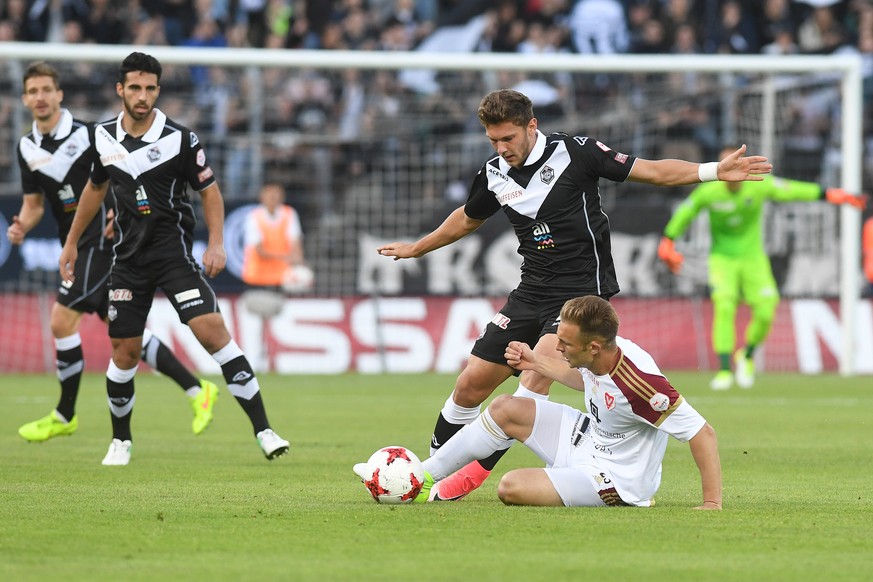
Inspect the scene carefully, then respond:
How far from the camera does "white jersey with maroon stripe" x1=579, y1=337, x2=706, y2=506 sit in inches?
251

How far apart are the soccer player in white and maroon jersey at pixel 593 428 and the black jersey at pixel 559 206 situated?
61cm

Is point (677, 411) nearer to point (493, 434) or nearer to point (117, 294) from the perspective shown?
point (493, 434)

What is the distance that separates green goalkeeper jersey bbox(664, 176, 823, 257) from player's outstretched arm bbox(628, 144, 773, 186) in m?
8.22

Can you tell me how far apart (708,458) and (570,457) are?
0.74m

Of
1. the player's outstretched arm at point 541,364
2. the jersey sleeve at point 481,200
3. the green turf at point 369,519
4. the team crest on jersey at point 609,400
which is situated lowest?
the green turf at point 369,519

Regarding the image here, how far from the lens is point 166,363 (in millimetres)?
10672

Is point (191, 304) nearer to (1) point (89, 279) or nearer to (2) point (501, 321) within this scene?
(1) point (89, 279)

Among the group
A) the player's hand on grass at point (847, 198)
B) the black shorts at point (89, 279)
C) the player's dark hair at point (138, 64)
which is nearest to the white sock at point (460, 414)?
the player's dark hair at point (138, 64)

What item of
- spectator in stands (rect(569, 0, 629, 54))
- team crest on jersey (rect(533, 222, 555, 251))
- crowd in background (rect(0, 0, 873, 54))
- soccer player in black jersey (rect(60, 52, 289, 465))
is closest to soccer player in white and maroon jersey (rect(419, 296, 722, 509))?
team crest on jersey (rect(533, 222, 555, 251))

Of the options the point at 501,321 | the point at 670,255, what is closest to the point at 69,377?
the point at 501,321

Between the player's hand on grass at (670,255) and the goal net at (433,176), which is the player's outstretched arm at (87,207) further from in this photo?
the goal net at (433,176)

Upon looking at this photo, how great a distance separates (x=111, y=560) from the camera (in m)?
5.29

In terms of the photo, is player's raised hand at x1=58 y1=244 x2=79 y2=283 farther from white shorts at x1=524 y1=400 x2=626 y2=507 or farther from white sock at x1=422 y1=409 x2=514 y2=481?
white shorts at x1=524 y1=400 x2=626 y2=507

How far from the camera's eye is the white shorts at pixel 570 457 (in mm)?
6750
